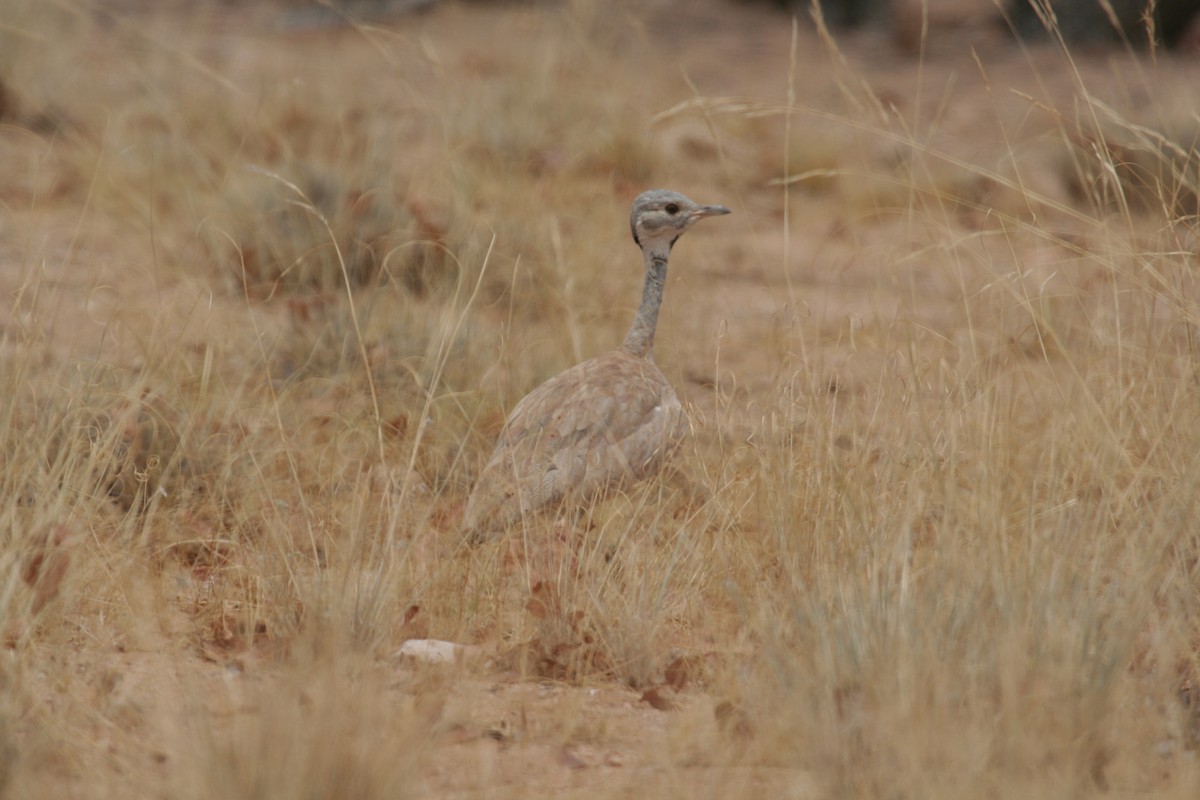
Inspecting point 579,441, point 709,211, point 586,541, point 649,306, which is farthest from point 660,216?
point 586,541

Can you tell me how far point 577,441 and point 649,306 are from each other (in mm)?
885

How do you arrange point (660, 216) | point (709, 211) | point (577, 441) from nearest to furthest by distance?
point (577, 441), point (709, 211), point (660, 216)

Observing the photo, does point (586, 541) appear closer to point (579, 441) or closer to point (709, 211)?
Answer: point (579, 441)

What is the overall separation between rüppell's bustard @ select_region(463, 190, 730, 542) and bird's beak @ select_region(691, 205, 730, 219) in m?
0.01

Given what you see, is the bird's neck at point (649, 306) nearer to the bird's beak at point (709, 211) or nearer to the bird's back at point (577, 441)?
the bird's beak at point (709, 211)

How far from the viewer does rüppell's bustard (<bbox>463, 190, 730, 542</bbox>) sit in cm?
439

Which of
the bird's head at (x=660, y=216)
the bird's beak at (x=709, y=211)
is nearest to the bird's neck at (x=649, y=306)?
the bird's head at (x=660, y=216)

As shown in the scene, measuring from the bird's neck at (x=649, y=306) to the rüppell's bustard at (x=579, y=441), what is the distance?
0.19 metres

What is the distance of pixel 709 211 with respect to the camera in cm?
520

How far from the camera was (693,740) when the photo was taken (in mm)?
3271

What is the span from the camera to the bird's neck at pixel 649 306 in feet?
17.5

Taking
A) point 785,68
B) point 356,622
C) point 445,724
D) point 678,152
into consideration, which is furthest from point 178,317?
point 785,68

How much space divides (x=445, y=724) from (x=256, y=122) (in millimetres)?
6366

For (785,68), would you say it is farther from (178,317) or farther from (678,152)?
(178,317)
